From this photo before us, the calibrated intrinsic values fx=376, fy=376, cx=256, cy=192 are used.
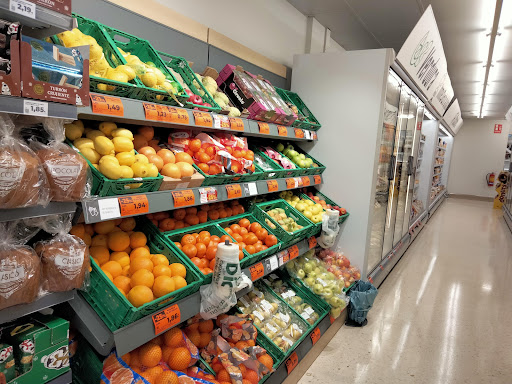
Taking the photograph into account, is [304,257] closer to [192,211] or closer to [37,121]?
[192,211]

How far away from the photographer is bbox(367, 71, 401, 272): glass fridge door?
14.1ft

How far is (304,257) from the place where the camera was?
11.8 ft

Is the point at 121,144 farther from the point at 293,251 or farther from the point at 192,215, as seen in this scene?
the point at 293,251

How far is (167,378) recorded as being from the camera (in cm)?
175

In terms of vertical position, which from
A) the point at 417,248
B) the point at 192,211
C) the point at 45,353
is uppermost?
the point at 192,211

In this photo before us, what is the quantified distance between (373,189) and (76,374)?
9.82ft

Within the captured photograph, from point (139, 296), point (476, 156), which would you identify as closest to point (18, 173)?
point (139, 296)

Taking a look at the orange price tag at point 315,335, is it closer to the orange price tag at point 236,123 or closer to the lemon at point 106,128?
the orange price tag at point 236,123

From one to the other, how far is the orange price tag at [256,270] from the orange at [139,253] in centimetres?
75

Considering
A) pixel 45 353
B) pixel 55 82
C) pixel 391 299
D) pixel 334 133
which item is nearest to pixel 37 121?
pixel 55 82

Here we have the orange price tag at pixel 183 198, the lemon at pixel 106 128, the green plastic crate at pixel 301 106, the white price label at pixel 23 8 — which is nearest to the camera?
the white price label at pixel 23 8

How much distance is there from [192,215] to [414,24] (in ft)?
14.7

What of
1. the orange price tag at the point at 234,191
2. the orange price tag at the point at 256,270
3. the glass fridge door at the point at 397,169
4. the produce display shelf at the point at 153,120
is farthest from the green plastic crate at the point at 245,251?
the glass fridge door at the point at 397,169

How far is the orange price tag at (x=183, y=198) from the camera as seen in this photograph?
1.98 m
